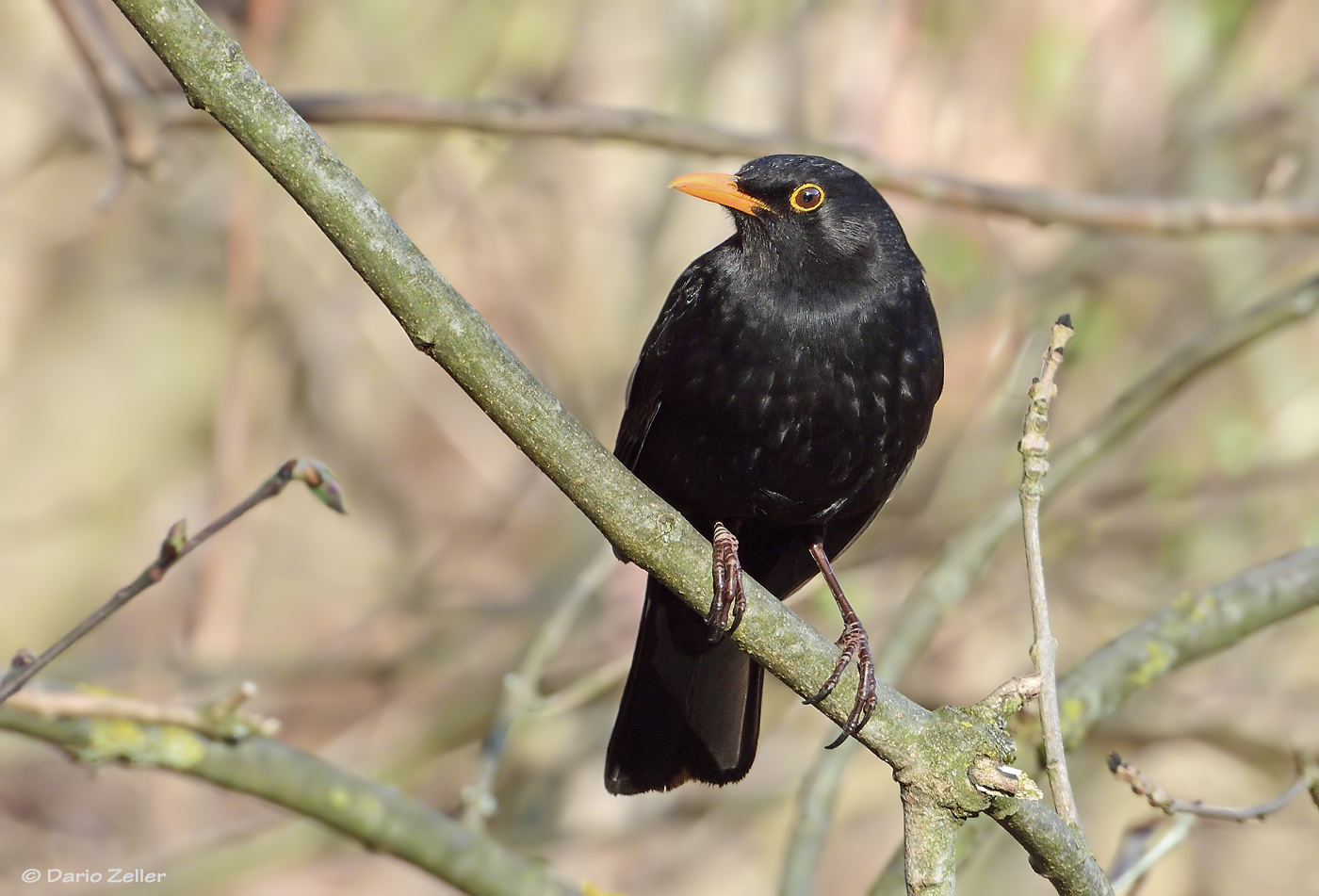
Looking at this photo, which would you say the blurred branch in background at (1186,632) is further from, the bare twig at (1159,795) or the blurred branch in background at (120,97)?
the blurred branch in background at (120,97)

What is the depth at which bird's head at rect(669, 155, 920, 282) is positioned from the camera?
3.48 m

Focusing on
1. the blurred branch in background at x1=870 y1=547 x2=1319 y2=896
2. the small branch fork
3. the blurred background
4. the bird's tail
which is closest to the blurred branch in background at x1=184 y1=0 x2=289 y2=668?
the blurred background

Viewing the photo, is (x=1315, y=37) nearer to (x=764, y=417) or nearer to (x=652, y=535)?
(x=764, y=417)

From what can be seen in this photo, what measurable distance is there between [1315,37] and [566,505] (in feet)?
14.7

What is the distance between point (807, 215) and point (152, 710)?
6.74 feet

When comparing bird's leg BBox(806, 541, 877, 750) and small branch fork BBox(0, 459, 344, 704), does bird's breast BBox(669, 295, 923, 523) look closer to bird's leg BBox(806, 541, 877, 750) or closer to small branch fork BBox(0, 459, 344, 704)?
bird's leg BBox(806, 541, 877, 750)

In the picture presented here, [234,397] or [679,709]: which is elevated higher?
Result: [234,397]

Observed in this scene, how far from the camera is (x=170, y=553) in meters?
2.23

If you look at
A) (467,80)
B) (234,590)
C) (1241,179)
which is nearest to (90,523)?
(234,590)

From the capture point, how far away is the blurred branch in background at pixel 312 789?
260 centimetres

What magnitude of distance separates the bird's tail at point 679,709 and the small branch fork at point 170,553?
4.21ft

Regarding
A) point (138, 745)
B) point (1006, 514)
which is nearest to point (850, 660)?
point (138, 745)

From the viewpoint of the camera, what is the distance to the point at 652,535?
2.30m

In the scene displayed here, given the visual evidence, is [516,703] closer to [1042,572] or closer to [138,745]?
[138,745]
